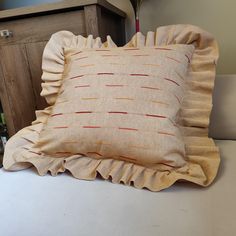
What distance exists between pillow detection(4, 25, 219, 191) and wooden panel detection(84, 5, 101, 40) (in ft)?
0.87

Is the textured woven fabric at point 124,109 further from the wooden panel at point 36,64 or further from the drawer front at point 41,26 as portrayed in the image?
the wooden panel at point 36,64

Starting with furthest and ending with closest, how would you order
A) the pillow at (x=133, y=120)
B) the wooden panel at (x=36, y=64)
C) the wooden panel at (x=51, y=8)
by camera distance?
1. the wooden panel at (x=36, y=64)
2. the wooden panel at (x=51, y=8)
3. the pillow at (x=133, y=120)

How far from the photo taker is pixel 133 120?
0.58 meters

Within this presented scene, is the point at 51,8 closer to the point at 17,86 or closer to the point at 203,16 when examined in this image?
the point at 17,86

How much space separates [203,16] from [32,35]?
784mm

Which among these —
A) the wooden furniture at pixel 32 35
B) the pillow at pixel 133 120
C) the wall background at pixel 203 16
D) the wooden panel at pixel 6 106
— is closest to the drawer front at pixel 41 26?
the wooden furniture at pixel 32 35

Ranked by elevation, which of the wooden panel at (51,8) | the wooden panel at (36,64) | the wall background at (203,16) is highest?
the wooden panel at (51,8)

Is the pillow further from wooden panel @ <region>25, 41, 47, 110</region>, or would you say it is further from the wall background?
the wall background

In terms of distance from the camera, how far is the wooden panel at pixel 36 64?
1070 mm

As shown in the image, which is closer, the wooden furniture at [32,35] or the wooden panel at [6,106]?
the wooden furniture at [32,35]

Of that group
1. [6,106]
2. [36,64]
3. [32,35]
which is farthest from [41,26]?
A: [6,106]

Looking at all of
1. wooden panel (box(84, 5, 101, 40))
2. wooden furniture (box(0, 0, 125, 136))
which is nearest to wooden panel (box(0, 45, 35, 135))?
wooden furniture (box(0, 0, 125, 136))

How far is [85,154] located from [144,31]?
2.88 ft

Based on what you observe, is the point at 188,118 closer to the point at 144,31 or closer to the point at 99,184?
the point at 99,184
